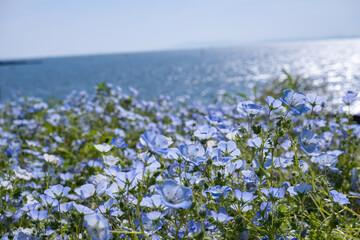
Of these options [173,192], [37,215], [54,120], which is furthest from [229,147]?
[54,120]

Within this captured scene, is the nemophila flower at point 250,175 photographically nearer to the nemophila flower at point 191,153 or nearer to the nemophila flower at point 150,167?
the nemophila flower at point 191,153

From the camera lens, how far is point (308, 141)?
55.2 inches

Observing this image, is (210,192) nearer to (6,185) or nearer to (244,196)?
(244,196)

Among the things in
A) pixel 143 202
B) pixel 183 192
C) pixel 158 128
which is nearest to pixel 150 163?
pixel 143 202

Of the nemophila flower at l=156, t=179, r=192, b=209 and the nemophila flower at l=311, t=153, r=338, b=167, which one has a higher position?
the nemophila flower at l=156, t=179, r=192, b=209

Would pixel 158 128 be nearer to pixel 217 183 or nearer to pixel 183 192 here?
pixel 217 183

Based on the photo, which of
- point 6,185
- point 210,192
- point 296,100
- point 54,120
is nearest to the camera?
point 210,192

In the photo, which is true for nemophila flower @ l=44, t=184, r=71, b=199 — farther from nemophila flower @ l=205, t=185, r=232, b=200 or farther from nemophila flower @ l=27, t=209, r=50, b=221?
→ nemophila flower @ l=205, t=185, r=232, b=200

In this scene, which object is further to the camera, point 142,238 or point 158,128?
point 158,128

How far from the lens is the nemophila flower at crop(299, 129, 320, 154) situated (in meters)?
1.37

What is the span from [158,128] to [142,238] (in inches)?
98.8

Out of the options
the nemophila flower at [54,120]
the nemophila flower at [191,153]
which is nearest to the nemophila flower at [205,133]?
the nemophila flower at [191,153]

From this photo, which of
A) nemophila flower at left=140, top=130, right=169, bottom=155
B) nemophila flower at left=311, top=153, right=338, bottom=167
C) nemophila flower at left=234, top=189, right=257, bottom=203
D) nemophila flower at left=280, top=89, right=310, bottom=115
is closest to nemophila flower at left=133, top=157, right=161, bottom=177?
nemophila flower at left=140, top=130, right=169, bottom=155

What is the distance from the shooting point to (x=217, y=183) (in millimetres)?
1358
